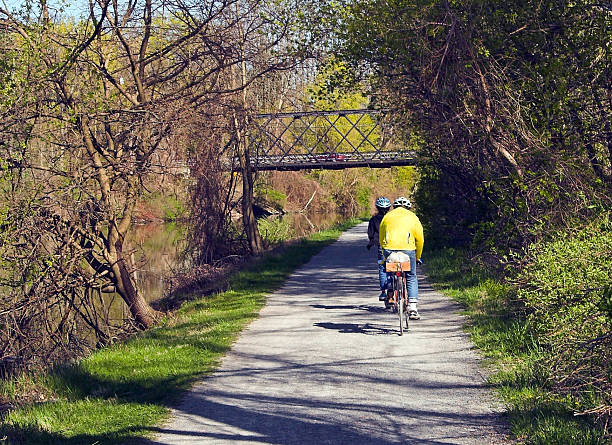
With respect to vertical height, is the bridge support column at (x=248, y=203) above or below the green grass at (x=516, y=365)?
above

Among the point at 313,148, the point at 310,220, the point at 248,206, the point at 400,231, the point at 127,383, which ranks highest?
the point at 313,148

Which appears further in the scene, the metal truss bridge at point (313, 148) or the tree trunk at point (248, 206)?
the metal truss bridge at point (313, 148)

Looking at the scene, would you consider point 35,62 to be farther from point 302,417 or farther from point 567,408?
point 567,408

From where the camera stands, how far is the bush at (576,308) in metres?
6.98

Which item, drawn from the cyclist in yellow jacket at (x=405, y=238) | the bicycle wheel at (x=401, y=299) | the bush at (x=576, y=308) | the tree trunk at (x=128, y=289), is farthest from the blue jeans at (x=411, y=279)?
the tree trunk at (x=128, y=289)

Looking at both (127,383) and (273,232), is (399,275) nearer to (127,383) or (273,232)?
(127,383)

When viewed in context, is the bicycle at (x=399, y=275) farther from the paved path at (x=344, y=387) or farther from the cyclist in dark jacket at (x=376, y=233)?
the cyclist in dark jacket at (x=376, y=233)

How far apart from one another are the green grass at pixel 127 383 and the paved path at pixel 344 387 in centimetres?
29

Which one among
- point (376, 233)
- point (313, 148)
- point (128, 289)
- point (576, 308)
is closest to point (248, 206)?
point (128, 289)

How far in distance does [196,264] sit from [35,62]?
11365 mm

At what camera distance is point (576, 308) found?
9.26m

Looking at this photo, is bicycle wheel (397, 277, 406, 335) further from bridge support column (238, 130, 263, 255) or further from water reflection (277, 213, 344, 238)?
water reflection (277, 213, 344, 238)

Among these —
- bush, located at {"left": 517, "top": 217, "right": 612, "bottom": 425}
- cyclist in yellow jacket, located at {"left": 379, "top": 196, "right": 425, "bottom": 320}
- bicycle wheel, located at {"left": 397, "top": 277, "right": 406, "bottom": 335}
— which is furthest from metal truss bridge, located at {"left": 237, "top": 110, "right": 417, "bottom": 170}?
bicycle wheel, located at {"left": 397, "top": 277, "right": 406, "bottom": 335}

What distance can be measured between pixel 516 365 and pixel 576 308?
104 cm
